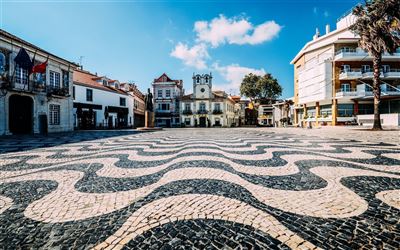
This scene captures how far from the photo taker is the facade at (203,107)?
1740 inches

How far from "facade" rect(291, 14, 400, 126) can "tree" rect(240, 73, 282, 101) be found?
17075 millimetres

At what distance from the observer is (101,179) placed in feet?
12.4

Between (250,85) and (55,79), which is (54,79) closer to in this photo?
(55,79)

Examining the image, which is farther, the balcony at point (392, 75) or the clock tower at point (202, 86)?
Answer: the clock tower at point (202, 86)

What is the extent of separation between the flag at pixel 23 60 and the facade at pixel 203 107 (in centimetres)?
3038

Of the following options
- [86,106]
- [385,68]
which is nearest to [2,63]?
[86,106]

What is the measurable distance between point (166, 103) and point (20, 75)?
1194 inches

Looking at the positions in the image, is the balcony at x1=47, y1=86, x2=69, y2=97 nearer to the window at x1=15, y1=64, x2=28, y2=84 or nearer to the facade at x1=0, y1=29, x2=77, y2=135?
the facade at x1=0, y1=29, x2=77, y2=135

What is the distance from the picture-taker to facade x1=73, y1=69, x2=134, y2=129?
27.5 meters

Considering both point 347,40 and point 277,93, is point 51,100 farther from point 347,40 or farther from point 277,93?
point 277,93

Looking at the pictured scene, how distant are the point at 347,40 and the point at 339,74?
466 cm

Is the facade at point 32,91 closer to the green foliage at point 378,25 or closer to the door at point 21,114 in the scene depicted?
the door at point 21,114

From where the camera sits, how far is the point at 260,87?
48.4 meters

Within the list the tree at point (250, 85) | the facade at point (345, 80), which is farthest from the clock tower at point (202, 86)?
the facade at point (345, 80)
